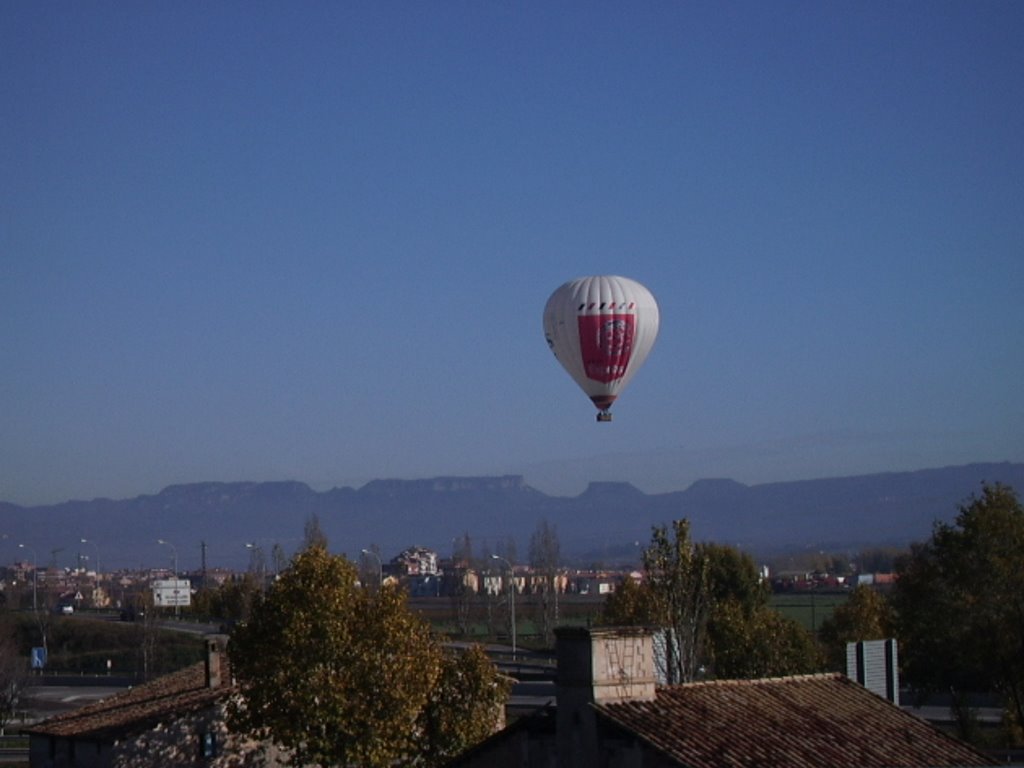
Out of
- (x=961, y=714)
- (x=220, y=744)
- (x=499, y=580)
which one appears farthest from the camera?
(x=499, y=580)

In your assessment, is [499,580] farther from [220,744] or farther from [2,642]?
[220,744]

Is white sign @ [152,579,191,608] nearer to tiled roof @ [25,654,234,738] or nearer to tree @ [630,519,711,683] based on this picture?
tiled roof @ [25,654,234,738]

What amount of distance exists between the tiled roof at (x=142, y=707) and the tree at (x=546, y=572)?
59305 millimetres

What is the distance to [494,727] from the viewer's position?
36.6 meters

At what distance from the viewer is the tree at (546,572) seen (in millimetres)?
110188

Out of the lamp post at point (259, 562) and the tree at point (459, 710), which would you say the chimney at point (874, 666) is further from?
the lamp post at point (259, 562)

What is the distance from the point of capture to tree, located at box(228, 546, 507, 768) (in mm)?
34250

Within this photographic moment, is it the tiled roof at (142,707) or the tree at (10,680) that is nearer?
the tiled roof at (142,707)

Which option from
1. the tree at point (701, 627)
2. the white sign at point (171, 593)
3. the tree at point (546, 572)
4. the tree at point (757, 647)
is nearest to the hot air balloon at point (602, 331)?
the tree at point (701, 627)

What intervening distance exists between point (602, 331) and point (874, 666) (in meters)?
25.7

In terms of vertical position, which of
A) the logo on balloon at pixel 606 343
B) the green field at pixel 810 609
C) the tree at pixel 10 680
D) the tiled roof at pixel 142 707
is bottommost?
the green field at pixel 810 609

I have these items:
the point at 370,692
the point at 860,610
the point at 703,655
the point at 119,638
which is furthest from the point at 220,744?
the point at 119,638

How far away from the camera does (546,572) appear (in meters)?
122

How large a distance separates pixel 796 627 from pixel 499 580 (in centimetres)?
13872
